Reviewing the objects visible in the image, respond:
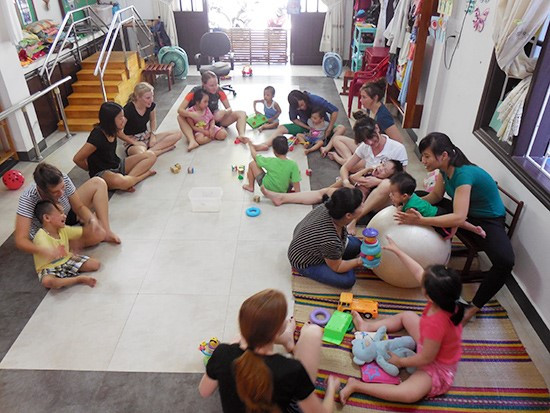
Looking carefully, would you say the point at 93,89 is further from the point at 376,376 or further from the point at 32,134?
the point at 376,376

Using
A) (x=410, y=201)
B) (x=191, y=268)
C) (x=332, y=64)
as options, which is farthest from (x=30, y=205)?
(x=332, y=64)

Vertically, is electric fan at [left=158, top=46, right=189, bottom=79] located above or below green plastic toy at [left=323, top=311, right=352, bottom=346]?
above

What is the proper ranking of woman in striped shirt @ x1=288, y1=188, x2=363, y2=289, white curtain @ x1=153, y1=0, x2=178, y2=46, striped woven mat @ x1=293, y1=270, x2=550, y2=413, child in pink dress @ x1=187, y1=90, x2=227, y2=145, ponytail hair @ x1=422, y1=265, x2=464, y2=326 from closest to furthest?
ponytail hair @ x1=422, y1=265, x2=464, y2=326 < striped woven mat @ x1=293, y1=270, x2=550, y2=413 < woman in striped shirt @ x1=288, y1=188, x2=363, y2=289 < child in pink dress @ x1=187, y1=90, x2=227, y2=145 < white curtain @ x1=153, y1=0, x2=178, y2=46

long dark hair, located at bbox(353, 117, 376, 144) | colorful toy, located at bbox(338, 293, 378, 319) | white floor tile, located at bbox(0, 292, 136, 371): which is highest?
long dark hair, located at bbox(353, 117, 376, 144)

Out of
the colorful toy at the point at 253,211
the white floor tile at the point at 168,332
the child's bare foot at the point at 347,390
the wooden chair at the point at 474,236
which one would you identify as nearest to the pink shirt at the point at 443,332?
the child's bare foot at the point at 347,390

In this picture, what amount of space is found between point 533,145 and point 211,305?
2.57 m

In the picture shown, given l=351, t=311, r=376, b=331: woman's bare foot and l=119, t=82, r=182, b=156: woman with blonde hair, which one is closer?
l=351, t=311, r=376, b=331: woman's bare foot

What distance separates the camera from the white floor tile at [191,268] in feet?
9.68

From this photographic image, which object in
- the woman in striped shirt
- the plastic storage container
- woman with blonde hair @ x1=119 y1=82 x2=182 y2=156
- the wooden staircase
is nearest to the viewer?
the woman in striped shirt

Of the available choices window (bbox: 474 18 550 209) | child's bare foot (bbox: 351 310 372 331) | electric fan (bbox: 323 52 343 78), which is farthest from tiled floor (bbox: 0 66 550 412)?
electric fan (bbox: 323 52 343 78)

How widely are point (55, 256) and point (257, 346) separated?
2.09 metres

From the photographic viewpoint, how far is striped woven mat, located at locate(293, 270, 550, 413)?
219cm

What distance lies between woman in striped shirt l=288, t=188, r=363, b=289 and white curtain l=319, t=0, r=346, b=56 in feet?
20.0

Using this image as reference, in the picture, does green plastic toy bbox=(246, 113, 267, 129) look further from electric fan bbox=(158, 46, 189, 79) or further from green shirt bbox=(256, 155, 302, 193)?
electric fan bbox=(158, 46, 189, 79)
